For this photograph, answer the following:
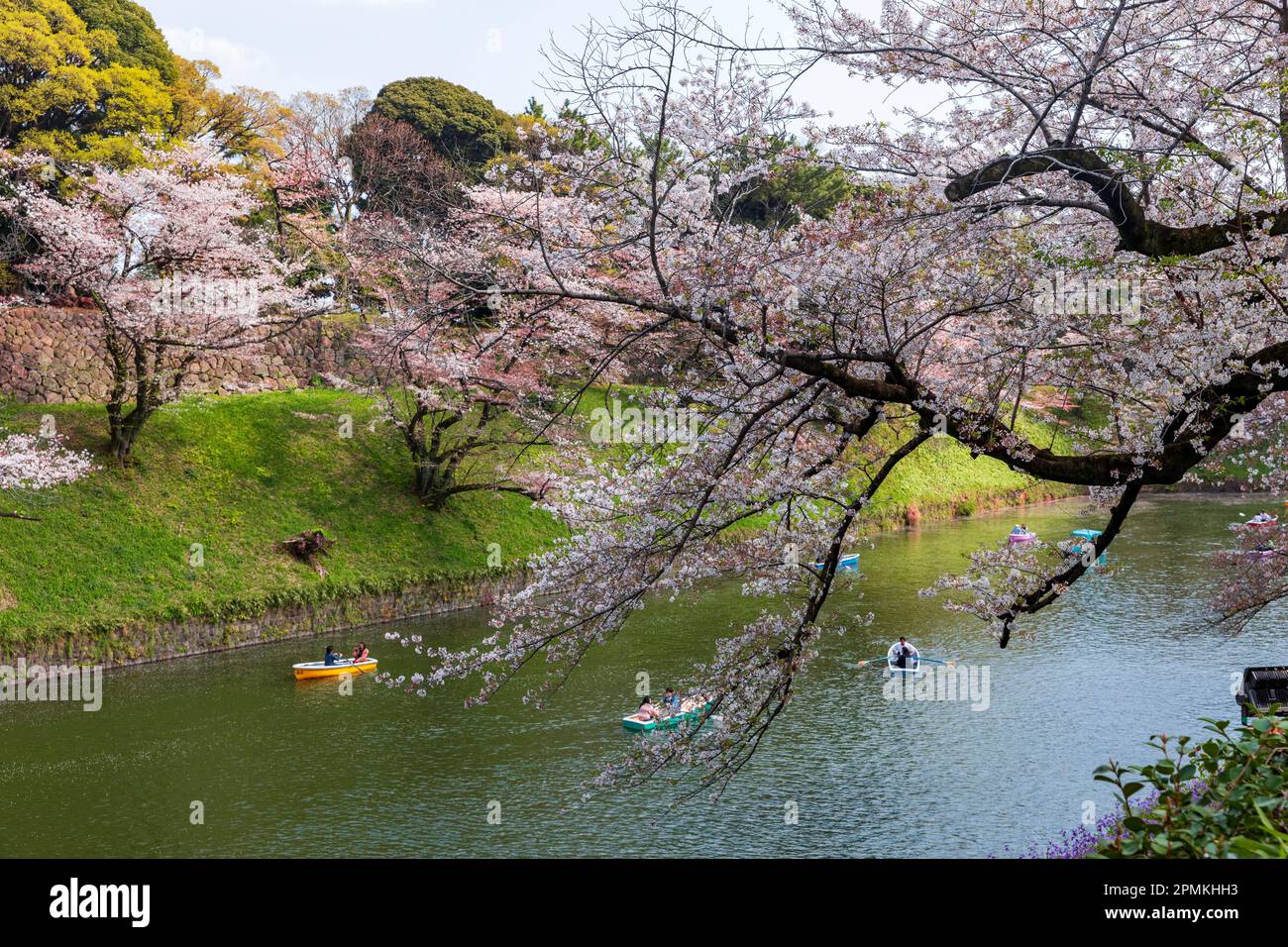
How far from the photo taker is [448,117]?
127 feet

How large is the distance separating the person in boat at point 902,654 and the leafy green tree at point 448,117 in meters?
27.5

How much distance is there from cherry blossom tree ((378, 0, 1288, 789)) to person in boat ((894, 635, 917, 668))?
30.9 ft

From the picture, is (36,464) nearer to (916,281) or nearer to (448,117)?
(916,281)

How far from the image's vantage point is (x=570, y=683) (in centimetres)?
1742

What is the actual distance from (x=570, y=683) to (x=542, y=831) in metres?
6.04

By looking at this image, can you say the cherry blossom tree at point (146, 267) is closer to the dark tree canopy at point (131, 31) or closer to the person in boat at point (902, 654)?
the dark tree canopy at point (131, 31)

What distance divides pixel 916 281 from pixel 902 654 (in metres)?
11.7

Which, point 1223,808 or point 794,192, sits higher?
point 794,192

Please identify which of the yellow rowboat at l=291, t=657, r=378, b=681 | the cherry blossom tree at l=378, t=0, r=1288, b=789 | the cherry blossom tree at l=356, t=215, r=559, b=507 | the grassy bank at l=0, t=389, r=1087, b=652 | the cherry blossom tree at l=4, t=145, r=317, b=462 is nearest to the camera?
the cherry blossom tree at l=378, t=0, r=1288, b=789

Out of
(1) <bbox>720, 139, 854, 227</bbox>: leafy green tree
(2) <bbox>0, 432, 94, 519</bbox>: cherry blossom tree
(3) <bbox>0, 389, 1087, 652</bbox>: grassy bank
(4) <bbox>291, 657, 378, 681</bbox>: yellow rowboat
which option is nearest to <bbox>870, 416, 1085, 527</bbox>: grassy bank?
(1) <bbox>720, 139, 854, 227</bbox>: leafy green tree

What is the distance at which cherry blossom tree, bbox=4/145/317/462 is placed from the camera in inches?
842

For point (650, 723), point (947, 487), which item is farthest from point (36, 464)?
point (947, 487)

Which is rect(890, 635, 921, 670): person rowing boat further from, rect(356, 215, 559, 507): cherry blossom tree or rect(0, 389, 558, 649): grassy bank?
rect(0, 389, 558, 649): grassy bank

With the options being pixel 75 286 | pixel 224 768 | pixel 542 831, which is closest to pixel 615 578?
pixel 542 831
